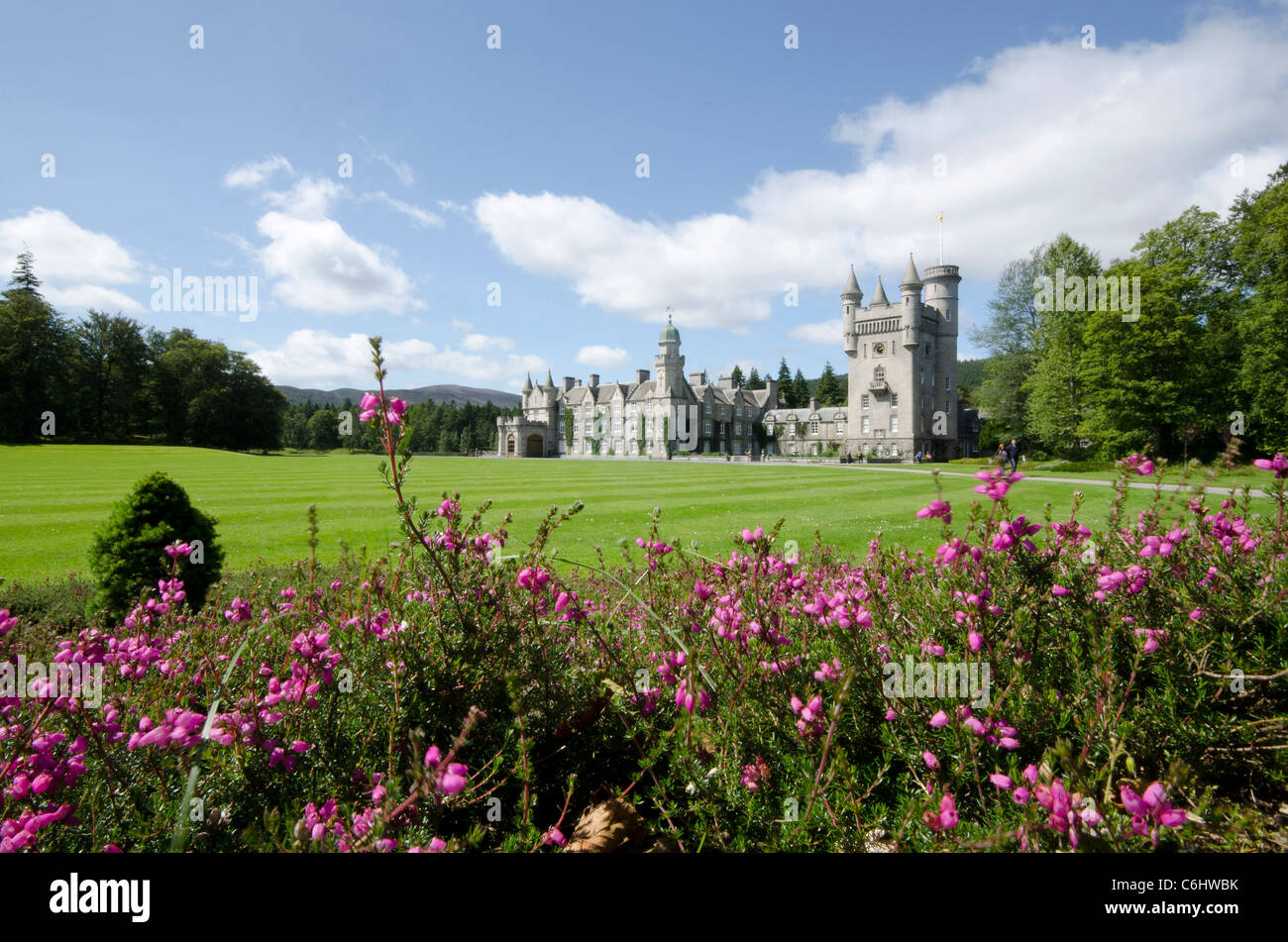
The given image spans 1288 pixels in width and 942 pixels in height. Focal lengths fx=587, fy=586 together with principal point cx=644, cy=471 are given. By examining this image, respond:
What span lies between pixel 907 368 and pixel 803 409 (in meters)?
26.8

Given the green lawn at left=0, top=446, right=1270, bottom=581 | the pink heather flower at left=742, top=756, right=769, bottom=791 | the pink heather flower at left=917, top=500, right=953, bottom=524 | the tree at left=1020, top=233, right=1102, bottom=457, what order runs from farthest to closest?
the tree at left=1020, top=233, right=1102, bottom=457
the green lawn at left=0, top=446, right=1270, bottom=581
the pink heather flower at left=917, top=500, right=953, bottom=524
the pink heather flower at left=742, top=756, right=769, bottom=791

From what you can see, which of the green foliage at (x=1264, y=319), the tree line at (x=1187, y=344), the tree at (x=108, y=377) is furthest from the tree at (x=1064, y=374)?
the tree at (x=108, y=377)

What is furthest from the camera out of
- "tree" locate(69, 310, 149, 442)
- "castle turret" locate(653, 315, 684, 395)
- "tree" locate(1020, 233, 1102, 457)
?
"castle turret" locate(653, 315, 684, 395)

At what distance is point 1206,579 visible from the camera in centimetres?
298

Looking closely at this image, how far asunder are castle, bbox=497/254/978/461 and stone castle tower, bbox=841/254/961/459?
0.36ft

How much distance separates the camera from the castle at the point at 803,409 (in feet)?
→ 208

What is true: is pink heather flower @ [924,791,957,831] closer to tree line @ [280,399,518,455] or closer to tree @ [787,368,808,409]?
tree line @ [280,399,518,455]

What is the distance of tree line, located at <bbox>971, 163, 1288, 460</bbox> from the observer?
29719mm

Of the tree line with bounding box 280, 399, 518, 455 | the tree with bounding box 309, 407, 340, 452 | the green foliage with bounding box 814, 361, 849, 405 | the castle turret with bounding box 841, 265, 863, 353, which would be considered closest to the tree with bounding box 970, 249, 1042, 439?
the castle turret with bounding box 841, 265, 863, 353

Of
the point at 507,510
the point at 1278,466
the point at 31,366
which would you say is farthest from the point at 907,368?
the point at 31,366

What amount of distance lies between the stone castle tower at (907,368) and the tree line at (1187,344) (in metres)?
22.5

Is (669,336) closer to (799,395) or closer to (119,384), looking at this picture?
(799,395)
